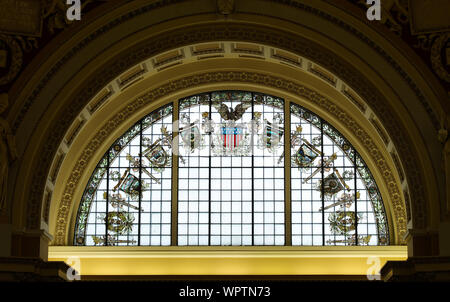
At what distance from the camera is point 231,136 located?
29.0m

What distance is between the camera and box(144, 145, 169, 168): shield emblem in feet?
94.6

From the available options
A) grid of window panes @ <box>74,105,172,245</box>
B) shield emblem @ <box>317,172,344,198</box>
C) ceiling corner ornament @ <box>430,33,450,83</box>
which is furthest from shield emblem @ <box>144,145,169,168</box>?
ceiling corner ornament @ <box>430,33,450,83</box>

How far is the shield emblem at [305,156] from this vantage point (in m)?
28.7

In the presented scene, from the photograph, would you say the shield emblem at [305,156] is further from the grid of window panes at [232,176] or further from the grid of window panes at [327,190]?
the grid of window panes at [232,176]

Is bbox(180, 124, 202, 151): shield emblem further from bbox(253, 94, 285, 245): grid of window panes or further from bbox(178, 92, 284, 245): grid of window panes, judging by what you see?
bbox(253, 94, 285, 245): grid of window panes

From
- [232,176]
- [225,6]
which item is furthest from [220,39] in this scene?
[232,176]

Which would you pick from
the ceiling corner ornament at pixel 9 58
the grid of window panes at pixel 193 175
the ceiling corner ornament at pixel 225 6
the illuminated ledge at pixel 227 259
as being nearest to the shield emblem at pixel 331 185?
the illuminated ledge at pixel 227 259

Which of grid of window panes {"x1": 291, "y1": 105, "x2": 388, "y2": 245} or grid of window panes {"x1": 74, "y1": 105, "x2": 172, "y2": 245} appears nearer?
grid of window panes {"x1": 291, "y1": 105, "x2": 388, "y2": 245}

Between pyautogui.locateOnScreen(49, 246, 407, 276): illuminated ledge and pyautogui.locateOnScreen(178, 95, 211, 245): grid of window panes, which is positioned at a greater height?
pyautogui.locateOnScreen(178, 95, 211, 245): grid of window panes

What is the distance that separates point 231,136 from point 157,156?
273cm

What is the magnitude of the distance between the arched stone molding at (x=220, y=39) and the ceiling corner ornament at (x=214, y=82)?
14.6 ft

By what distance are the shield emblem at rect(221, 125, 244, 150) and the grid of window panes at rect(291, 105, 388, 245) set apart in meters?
1.89

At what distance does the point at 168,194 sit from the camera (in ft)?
93.5

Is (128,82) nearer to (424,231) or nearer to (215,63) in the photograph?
(215,63)
